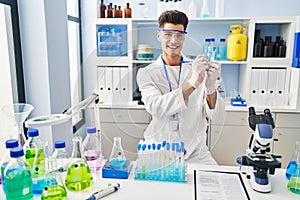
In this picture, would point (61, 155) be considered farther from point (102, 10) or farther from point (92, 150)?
point (102, 10)

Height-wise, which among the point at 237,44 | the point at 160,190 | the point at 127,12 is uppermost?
the point at 127,12

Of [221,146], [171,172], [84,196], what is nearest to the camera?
[84,196]

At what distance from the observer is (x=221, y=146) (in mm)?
2512

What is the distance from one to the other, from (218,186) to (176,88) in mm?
425

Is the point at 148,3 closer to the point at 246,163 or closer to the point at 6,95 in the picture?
the point at 6,95

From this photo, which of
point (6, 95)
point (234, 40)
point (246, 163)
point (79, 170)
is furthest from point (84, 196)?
point (234, 40)

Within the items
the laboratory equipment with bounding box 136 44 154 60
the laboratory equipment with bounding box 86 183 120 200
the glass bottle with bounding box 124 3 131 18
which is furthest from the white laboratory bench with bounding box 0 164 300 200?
the glass bottle with bounding box 124 3 131 18

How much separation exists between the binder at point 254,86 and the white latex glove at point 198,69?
66.3 inches

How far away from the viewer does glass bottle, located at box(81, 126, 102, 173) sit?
118 centimetres

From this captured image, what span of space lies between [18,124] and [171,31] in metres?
0.76

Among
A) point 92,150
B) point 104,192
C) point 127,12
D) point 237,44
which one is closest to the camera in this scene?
point 104,192

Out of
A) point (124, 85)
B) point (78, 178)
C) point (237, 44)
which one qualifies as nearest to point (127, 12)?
point (237, 44)

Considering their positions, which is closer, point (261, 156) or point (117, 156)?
point (261, 156)

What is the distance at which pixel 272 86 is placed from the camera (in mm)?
2551
